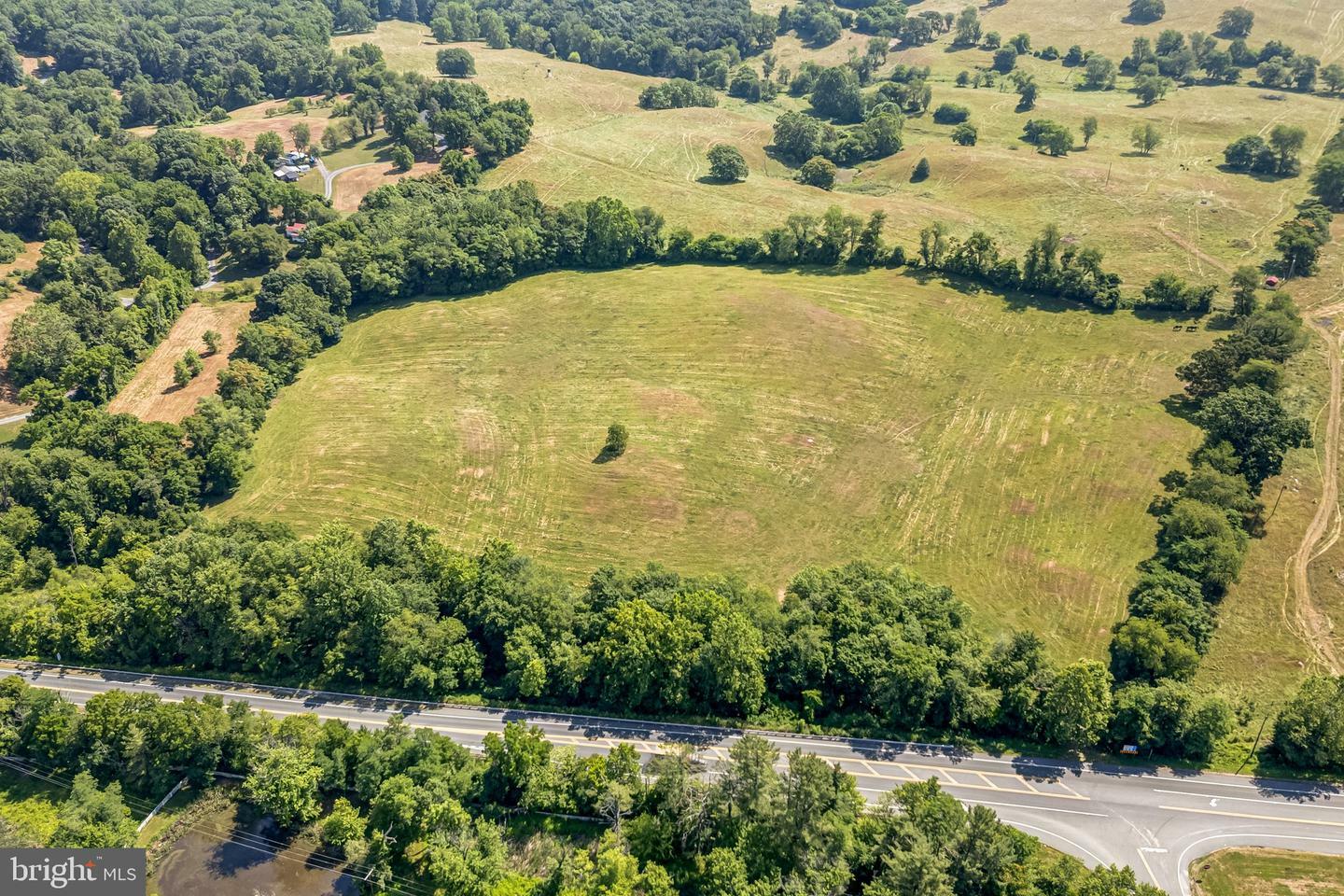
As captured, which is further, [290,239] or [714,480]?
[290,239]

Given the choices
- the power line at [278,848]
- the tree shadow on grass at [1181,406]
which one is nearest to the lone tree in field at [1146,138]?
the tree shadow on grass at [1181,406]

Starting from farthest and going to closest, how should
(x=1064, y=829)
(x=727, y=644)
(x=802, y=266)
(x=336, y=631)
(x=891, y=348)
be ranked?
(x=802, y=266) → (x=891, y=348) → (x=336, y=631) → (x=727, y=644) → (x=1064, y=829)

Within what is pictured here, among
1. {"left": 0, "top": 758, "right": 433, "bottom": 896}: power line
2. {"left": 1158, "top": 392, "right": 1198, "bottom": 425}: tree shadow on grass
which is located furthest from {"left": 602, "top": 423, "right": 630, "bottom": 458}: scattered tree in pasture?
{"left": 1158, "top": 392, "right": 1198, "bottom": 425}: tree shadow on grass

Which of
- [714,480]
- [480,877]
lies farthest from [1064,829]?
[714,480]

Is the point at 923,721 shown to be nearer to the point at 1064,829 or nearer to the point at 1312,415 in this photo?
the point at 1064,829

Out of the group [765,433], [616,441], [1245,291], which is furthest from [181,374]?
[1245,291]
